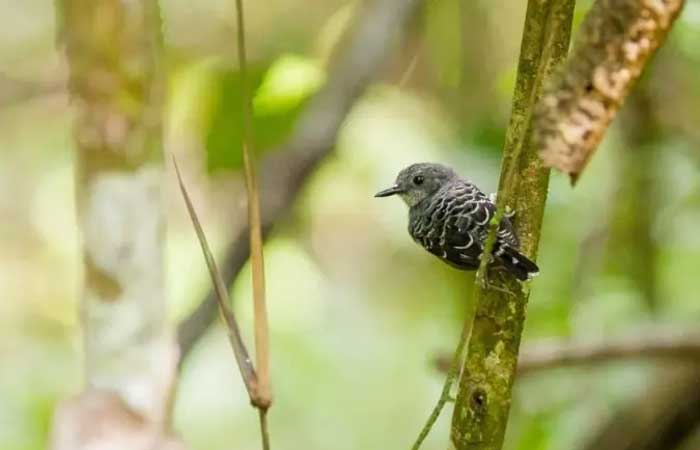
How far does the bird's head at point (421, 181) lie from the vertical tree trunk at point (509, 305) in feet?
2.87

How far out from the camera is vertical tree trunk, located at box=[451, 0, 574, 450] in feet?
4.79

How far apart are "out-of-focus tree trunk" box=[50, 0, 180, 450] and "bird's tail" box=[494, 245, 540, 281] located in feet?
2.69

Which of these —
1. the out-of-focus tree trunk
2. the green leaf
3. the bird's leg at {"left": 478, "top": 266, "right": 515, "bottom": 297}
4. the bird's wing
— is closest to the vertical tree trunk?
the bird's leg at {"left": 478, "top": 266, "right": 515, "bottom": 297}

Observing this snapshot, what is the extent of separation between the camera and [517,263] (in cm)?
155

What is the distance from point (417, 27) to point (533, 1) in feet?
6.71

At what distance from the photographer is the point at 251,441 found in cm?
399

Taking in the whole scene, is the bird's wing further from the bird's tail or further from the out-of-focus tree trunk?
the out-of-focus tree trunk

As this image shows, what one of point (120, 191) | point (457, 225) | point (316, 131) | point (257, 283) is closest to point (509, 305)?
point (257, 283)

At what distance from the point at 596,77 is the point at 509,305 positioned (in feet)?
2.08

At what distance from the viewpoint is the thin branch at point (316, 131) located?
2781mm

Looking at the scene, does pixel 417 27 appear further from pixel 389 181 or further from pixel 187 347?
pixel 187 347

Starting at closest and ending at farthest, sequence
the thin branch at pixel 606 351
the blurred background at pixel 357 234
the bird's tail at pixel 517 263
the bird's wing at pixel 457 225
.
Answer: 1. the bird's tail at pixel 517 263
2. the bird's wing at pixel 457 225
3. the thin branch at pixel 606 351
4. the blurred background at pixel 357 234

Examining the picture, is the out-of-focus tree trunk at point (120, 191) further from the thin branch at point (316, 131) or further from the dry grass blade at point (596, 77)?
the dry grass blade at point (596, 77)

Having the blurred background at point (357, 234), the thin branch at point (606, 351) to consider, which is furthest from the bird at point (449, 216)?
the blurred background at point (357, 234)
